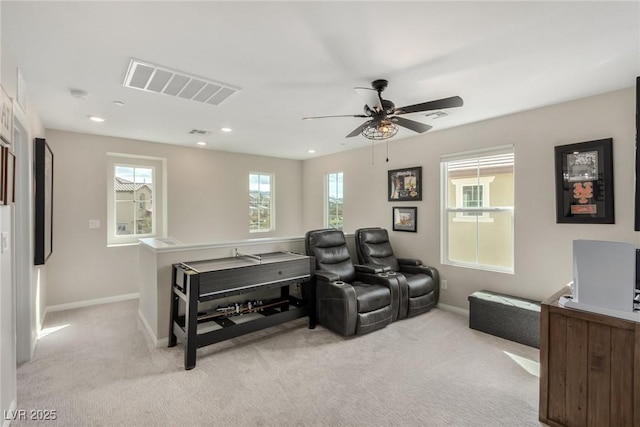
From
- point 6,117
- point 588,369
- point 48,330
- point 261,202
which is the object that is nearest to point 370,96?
point 588,369

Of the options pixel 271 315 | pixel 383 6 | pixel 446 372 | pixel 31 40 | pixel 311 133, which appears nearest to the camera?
pixel 383 6

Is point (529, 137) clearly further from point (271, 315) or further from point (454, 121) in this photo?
point (271, 315)

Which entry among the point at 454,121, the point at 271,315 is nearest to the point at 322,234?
the point at 271,315

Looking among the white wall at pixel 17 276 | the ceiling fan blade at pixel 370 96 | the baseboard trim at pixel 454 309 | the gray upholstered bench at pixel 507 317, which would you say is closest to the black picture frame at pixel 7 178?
the white wall at pixel 17 276

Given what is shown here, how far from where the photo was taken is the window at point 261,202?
609 cm

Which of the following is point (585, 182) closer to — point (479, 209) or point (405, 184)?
point (479, 209)

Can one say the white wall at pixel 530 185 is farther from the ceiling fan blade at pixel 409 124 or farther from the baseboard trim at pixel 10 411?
the baseboard trim at pixel 10 411

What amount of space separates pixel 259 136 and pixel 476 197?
3.16 meters

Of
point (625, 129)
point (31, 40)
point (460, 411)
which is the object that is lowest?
point (460, 411)

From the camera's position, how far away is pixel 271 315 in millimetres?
3242

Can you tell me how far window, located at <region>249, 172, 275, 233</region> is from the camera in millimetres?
6086

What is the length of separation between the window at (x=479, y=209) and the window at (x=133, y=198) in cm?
451

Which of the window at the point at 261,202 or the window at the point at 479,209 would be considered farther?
the window at the point at 261,202

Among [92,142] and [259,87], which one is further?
[92,142]
